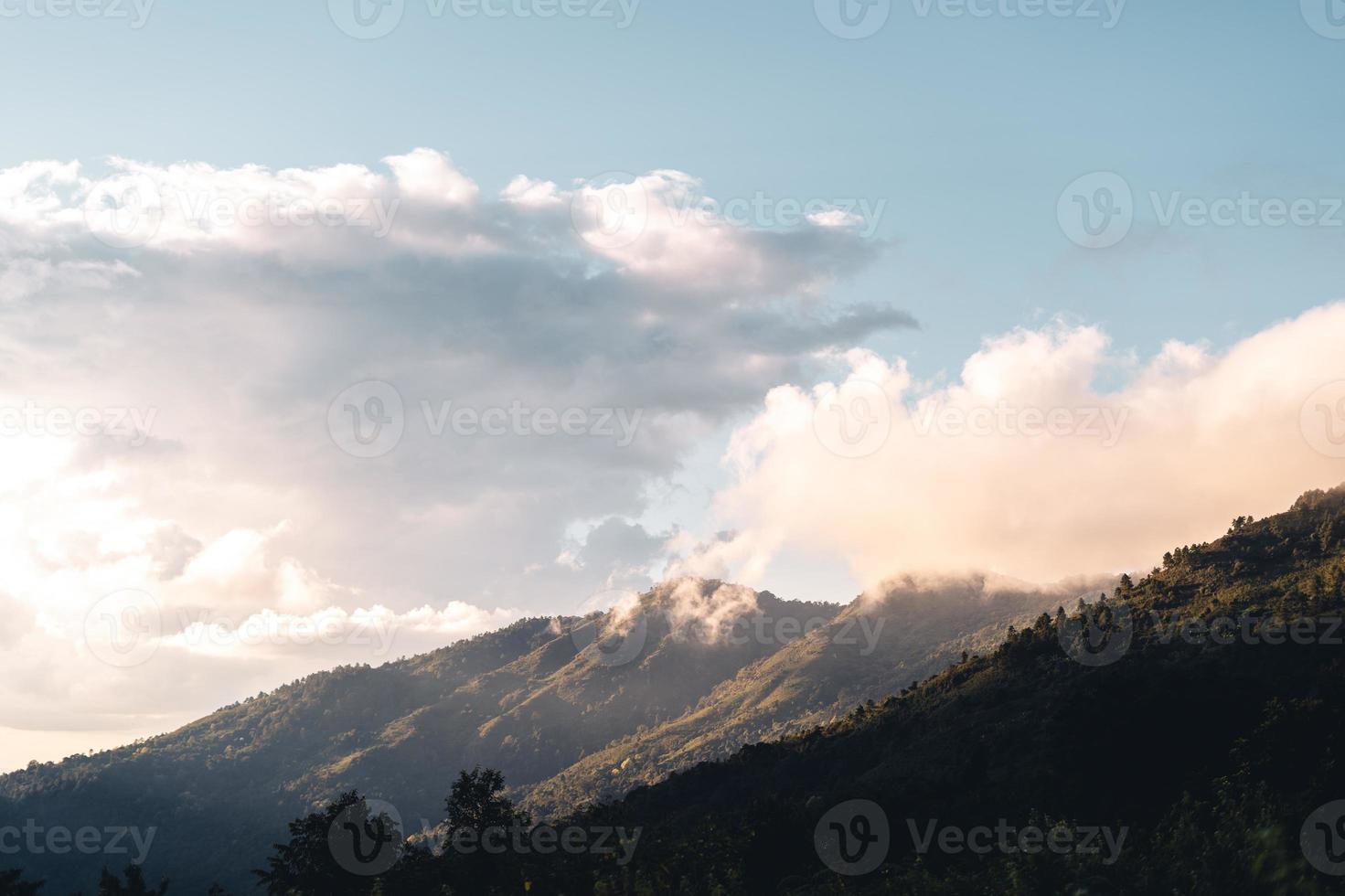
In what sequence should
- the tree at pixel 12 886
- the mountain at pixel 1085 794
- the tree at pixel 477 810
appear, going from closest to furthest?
1. the mountain at pixel 1085 794
2. the tree at pixel 12 886
3. the tree at pixel 477 810

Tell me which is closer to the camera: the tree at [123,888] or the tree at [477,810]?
the tree at [123,888]

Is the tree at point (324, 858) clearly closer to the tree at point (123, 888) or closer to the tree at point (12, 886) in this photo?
the tree at point (123, 888)

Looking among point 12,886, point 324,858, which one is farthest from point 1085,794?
point 12,886

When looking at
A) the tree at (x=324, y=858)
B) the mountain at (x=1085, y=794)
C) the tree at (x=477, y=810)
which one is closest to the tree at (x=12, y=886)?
the tree at (x=324, y=858)

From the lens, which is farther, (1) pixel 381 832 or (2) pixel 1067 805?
(2) pixel 1067 805

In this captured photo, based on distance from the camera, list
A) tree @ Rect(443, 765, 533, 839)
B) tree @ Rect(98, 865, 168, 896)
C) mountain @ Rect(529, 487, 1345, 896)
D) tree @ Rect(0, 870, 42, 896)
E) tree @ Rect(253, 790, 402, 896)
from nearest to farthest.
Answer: mountain @ Rect(529, 487, 1345, 896) < tree @ Rect(0, 870, 42, 896) < tree @ Rect(98, 865, 168, 896) < tree @ Rect(253, 790, 402, 896) < tree @ Rect(443, 765, 533, 839)

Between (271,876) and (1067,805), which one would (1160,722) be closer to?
(1067,805)

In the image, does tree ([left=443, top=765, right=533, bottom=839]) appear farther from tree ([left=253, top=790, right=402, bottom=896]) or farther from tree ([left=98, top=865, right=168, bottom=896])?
tree ([left=98, top=865, right=168, bottom=896])

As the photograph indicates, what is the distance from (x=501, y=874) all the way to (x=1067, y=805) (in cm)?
9847

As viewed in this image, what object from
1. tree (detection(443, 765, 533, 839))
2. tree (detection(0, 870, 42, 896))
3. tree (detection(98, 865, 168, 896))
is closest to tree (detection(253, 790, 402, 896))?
tree (detection(443, 765, 533, 839))

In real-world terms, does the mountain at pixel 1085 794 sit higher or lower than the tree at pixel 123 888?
lower

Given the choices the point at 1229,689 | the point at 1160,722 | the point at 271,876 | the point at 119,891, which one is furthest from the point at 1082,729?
the point at 119,891

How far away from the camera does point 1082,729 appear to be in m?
184

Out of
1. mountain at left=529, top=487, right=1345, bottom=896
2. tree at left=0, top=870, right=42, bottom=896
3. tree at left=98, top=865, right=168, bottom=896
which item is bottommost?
mountain at left=529, top=487, right=1345, bottom=896
